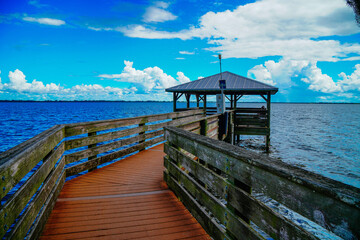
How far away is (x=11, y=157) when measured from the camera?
216 cm

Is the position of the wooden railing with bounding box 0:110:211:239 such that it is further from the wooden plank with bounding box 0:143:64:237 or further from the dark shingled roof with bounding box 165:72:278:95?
the dark shingled roof with bounding box 165:72:278:95

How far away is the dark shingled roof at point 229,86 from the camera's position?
680 inches

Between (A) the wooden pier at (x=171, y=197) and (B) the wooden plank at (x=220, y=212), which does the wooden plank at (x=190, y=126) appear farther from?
(B) the wooden plank at (x=220, y=212)

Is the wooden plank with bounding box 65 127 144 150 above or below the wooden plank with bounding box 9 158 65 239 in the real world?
above

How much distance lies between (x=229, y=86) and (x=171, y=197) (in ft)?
49.8

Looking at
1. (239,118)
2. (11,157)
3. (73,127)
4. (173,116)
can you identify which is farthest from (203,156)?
(239,118)

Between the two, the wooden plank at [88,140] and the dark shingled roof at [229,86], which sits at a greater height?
the dark shingled roof at [229,86]

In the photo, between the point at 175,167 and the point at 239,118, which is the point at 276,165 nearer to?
the point at 175,167

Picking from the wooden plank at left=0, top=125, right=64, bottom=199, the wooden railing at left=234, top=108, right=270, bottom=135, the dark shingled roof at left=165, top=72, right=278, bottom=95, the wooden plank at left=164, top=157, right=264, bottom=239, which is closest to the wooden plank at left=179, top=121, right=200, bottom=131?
the wooden plank at left=164, top=157, right=264, bottom=239

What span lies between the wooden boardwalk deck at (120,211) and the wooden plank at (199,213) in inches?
3.3

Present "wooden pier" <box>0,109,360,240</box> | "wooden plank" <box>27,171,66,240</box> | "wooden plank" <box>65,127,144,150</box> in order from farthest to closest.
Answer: "wooden plank" <box>65,127,144,150</box>, "wooden plank" <box>27,171,66,240</box>, "wooden pier" <box>0,109,360,240</box>

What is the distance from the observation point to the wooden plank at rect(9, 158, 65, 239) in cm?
216

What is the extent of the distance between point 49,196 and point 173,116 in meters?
7.04

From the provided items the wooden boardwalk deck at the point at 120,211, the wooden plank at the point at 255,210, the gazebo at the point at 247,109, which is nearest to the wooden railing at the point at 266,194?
the wooden plank at the point at 255,210
